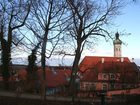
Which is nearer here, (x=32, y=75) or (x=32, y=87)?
(x=32, y=87)

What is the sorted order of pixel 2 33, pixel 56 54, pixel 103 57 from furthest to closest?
pixel 103 57
pixel 2 33
pixel 56 54

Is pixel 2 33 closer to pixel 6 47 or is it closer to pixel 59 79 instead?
pixel 6 47

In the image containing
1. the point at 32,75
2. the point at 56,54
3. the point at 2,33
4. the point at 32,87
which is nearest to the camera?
the point at 56,54

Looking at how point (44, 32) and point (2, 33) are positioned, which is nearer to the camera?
point (44, 32)

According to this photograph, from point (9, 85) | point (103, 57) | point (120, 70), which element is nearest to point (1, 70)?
point (9, 85)

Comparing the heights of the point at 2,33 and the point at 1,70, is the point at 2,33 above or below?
above

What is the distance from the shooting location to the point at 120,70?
84.2m

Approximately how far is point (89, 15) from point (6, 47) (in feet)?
29.5

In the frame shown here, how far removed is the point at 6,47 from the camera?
41.7m

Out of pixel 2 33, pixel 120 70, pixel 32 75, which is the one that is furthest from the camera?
pixel 120 70

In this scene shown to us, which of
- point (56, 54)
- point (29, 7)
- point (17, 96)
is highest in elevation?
point (29, 7)

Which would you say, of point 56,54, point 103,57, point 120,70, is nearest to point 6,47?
point 56,54

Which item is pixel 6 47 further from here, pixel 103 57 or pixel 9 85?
pixel 103 57

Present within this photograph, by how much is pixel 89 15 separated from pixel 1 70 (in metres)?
10.6
